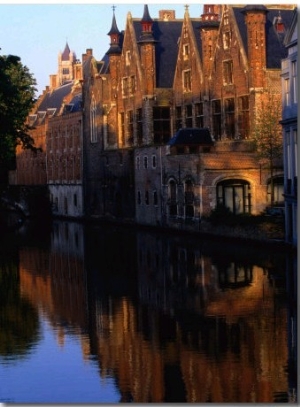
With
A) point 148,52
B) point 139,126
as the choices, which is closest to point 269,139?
point 148,52

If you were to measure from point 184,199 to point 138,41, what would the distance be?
17.3 metres

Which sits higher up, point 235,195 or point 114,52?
point 114,52

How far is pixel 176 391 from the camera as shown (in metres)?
20.6

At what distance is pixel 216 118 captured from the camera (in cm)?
6800

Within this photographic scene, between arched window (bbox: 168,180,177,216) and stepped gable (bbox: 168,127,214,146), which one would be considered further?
arched window (bbox: 168,180,177,216)

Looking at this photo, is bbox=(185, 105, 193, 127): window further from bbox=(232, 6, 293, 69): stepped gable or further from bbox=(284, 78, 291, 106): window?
bbox=(284, 78, 291, 106): window

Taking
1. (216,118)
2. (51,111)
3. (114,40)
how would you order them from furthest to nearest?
(51,111)
(114,40)
(216,118)

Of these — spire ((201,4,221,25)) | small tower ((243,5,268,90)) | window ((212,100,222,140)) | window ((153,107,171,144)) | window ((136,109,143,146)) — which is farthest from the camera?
window ((136,109,143,146))

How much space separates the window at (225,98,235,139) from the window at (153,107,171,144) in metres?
9.26

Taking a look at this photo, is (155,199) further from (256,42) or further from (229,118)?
(256,42)

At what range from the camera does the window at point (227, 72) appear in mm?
65812

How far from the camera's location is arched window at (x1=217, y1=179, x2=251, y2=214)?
58531 millimetres

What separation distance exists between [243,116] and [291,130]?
18.0 meters

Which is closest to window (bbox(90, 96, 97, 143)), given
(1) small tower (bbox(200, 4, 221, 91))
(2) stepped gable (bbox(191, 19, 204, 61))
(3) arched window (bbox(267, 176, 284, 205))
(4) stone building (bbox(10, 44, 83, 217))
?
(4) stone building (bbox(10, 44, 83, 217))
